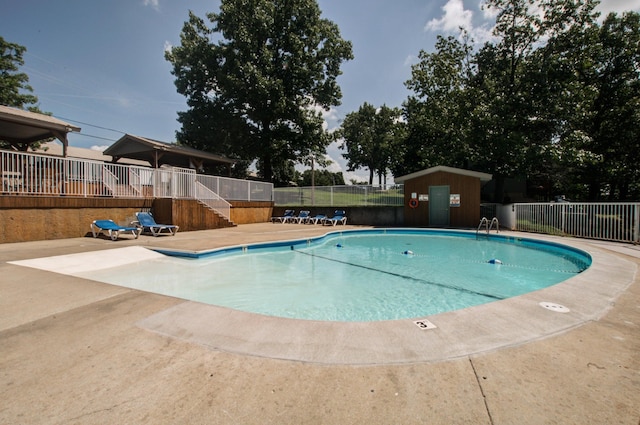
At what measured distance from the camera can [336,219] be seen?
18047mm

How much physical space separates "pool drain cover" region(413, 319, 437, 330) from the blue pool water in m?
1.45

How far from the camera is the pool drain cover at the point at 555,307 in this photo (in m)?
3.30

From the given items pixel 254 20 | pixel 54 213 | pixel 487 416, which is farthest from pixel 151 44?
pixel 487 416

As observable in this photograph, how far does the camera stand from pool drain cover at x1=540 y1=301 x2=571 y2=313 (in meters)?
3.30

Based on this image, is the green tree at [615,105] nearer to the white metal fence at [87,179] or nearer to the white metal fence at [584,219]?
the white metal fence at [584,219]

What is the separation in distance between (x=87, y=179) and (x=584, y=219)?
1965 cm

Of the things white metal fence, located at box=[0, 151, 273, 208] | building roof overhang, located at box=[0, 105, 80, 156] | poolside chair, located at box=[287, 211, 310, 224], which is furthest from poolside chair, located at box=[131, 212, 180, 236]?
poolside chair, located at box=[287, 211, 310, 224]

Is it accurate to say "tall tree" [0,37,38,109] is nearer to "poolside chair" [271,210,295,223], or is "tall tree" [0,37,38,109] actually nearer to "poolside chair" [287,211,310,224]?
"poolside chair" [271,210,295,223]

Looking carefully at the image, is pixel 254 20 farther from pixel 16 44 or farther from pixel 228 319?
pixel 228 319

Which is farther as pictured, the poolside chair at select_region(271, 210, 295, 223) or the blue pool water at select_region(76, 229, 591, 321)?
the poolside chair at select_region(271, 210, 295, 223)

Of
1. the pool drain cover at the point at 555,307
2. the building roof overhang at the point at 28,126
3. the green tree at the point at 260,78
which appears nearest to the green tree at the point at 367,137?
the green tree at the point at 260,78

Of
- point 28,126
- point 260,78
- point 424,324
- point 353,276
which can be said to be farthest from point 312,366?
point 260,78

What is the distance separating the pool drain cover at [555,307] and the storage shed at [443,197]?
42.1 ft

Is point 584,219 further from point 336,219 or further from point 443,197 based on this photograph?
point 336,219
